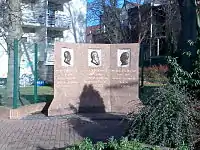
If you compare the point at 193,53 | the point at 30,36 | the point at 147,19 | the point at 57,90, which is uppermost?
the point at 147,19

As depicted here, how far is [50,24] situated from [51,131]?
94.8ft

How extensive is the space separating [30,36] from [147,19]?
47.6ft

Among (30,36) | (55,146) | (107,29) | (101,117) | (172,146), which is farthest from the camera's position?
(107,29)

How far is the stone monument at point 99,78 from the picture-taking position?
473 inches

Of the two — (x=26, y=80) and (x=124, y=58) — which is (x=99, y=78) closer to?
(x=124, y=58)

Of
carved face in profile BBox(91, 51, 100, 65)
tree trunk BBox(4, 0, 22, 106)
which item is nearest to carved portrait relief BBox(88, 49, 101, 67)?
carved face in profile BBox(91, 51, 100, 65)

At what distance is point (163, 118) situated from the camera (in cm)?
547

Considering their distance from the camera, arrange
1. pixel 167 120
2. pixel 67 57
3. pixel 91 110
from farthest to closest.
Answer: pixel 91 110 < pixel 67 57 < pixel 167 120

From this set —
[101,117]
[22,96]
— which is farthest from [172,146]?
[22,96]

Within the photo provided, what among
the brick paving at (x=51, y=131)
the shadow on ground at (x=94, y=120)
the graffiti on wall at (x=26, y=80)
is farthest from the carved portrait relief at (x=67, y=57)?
the graffiti on wall at (x=26, y=80)

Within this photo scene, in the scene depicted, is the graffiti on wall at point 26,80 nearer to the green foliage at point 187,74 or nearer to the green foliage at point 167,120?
the green foliage at point 187,74

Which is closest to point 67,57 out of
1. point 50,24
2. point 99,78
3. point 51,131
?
point 99,78

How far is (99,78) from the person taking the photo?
12539mm

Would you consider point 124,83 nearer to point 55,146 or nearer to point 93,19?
point 55,146
